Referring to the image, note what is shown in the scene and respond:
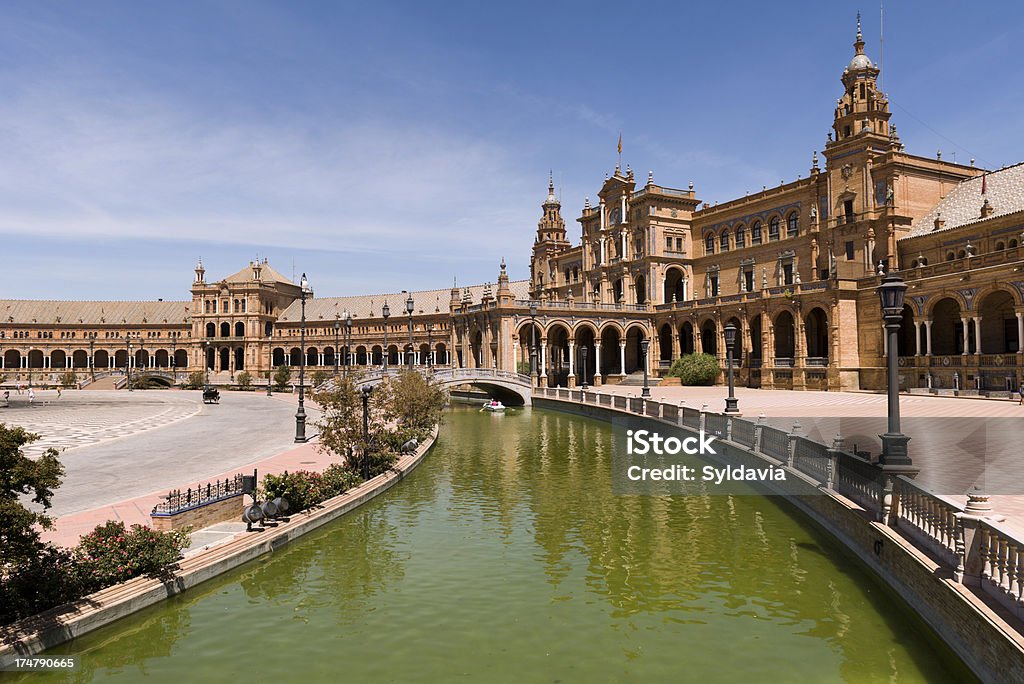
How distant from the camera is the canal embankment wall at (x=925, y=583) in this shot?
25.4ft

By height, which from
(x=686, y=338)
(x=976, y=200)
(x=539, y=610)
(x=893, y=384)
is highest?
(x=976, y=200)

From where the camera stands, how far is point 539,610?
1170 cm

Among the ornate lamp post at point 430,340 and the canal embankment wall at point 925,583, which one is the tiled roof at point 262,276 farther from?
the canal embankment wall at point 925,583

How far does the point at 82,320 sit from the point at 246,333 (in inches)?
1218

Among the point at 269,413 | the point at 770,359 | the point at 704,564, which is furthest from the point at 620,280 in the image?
the point at 704,564

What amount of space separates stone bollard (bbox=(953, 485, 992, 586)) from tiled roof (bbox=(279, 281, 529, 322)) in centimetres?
9816

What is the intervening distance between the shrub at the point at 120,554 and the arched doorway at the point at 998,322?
151 ft

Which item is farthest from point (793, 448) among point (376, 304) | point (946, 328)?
point (376, 304)

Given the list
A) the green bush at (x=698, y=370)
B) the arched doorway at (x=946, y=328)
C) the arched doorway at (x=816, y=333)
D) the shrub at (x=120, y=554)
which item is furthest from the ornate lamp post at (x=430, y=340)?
the shrub at (x=120, y=554)

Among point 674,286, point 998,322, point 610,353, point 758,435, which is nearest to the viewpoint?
point 758,435

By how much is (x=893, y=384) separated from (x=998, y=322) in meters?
37.2

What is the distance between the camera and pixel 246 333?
115875 millimetres

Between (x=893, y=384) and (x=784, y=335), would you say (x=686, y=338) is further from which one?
(x=893, y=384)

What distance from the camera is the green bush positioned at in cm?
5953
